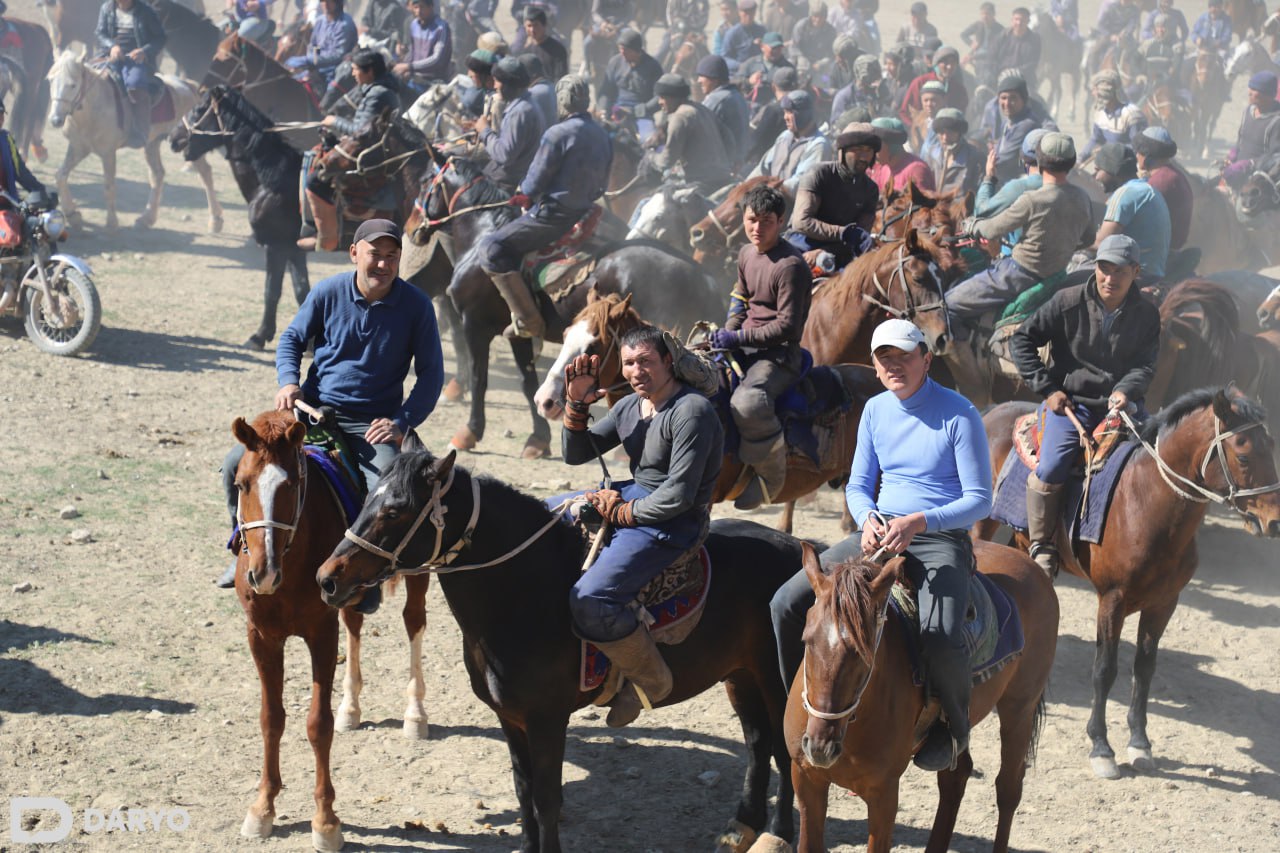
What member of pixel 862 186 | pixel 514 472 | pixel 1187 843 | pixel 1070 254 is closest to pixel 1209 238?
pixel 1070 254

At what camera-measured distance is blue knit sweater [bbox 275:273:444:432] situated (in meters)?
6.61

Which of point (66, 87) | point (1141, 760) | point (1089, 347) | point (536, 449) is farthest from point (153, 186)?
point (1141, 760)

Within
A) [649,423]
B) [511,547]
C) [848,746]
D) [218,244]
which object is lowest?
[848,746]

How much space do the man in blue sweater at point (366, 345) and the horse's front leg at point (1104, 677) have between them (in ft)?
13.4

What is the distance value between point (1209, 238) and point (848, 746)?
14720mm

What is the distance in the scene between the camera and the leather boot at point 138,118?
60.4ft

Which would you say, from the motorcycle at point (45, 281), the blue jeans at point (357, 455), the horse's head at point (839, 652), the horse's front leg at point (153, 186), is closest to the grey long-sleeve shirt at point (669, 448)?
the horse's head at point (839, 652)

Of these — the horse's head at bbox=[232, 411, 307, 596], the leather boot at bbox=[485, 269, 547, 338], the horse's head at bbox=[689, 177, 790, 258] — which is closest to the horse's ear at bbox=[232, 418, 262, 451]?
the horse's head at bbox=[232, 411, 307, 596]

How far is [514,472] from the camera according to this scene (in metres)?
11.3

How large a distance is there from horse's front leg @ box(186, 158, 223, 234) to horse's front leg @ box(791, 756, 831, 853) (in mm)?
16050

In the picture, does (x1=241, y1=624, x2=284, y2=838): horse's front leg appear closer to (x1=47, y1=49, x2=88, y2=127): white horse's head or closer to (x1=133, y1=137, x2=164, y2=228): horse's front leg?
(x1=47, y1=49, x2=88, y2=127): white horse's head

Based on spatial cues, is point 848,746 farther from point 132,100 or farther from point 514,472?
point 132,100

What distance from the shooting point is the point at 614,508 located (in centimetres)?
559

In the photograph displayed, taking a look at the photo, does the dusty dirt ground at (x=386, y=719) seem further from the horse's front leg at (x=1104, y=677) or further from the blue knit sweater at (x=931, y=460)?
the blue knit sweater at (x=931, y=460)
